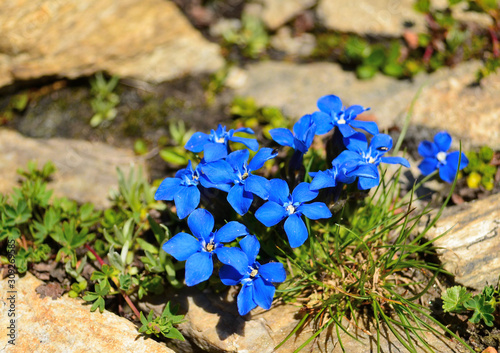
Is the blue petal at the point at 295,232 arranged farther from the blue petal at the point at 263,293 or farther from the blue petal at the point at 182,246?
the blue petal at the point at 182,246

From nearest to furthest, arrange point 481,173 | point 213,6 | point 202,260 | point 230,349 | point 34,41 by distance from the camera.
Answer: point 202,260
point 230,349
point 481,173
point 34,41
point 213,6

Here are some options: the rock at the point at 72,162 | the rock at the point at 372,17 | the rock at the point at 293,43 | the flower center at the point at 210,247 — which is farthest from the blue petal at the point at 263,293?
the rock at the point at 372,17

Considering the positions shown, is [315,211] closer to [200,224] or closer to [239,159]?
[239,159]

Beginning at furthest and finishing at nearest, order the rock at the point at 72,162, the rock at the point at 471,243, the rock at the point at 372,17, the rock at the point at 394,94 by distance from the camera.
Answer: the rock at the point at 372,17, the rock at the point at 394,94, the rock at the point at 72,162, the rock at the point at 471,243

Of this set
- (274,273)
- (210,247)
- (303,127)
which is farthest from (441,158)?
(210,247)

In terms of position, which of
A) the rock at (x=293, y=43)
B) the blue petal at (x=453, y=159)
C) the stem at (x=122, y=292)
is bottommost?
the stem at (x=122, y=292)

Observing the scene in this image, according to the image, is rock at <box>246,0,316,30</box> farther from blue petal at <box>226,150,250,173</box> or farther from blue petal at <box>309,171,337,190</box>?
blue petal at <box>309,171,337,190</box>

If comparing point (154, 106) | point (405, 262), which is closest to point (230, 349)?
point (405, 262)

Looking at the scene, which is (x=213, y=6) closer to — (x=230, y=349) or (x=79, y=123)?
(x=79, y=123)
